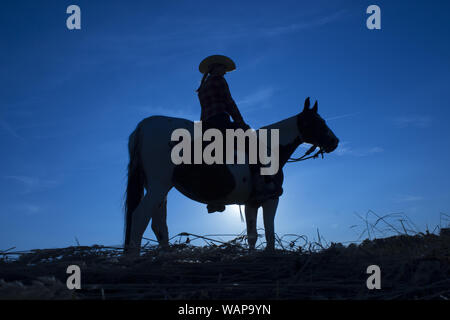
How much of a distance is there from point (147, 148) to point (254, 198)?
1.80 meters

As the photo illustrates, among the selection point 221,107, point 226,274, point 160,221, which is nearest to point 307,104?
point 221,107

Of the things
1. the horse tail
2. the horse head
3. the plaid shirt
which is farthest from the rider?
the horse head

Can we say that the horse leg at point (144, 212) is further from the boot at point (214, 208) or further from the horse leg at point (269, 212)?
the horse leg at point (269, 212)

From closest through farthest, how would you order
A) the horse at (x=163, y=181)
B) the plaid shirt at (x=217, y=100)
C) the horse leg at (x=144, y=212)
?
1. the horse leg at (x=144, y=212)
2. the horse at (x=163, y=181)
3. the plaid shirt at (x=217, y=100)

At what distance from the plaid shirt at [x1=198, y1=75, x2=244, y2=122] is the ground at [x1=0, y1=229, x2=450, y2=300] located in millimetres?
2962

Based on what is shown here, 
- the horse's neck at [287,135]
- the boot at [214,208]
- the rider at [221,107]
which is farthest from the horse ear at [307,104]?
the boot at [214,208]

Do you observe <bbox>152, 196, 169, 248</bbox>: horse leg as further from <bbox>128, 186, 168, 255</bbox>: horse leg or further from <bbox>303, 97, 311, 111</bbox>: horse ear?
<bbox>303, 97, 311, 111</bbox>: horse ear

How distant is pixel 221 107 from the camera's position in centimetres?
573

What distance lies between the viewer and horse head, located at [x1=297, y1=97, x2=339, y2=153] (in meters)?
6.48

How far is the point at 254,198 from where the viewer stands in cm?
588

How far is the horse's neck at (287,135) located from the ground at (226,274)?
347 centimetres

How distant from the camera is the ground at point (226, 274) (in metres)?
1.90

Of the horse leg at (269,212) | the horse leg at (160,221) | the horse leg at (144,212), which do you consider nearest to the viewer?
the horse leg at (144,212)
